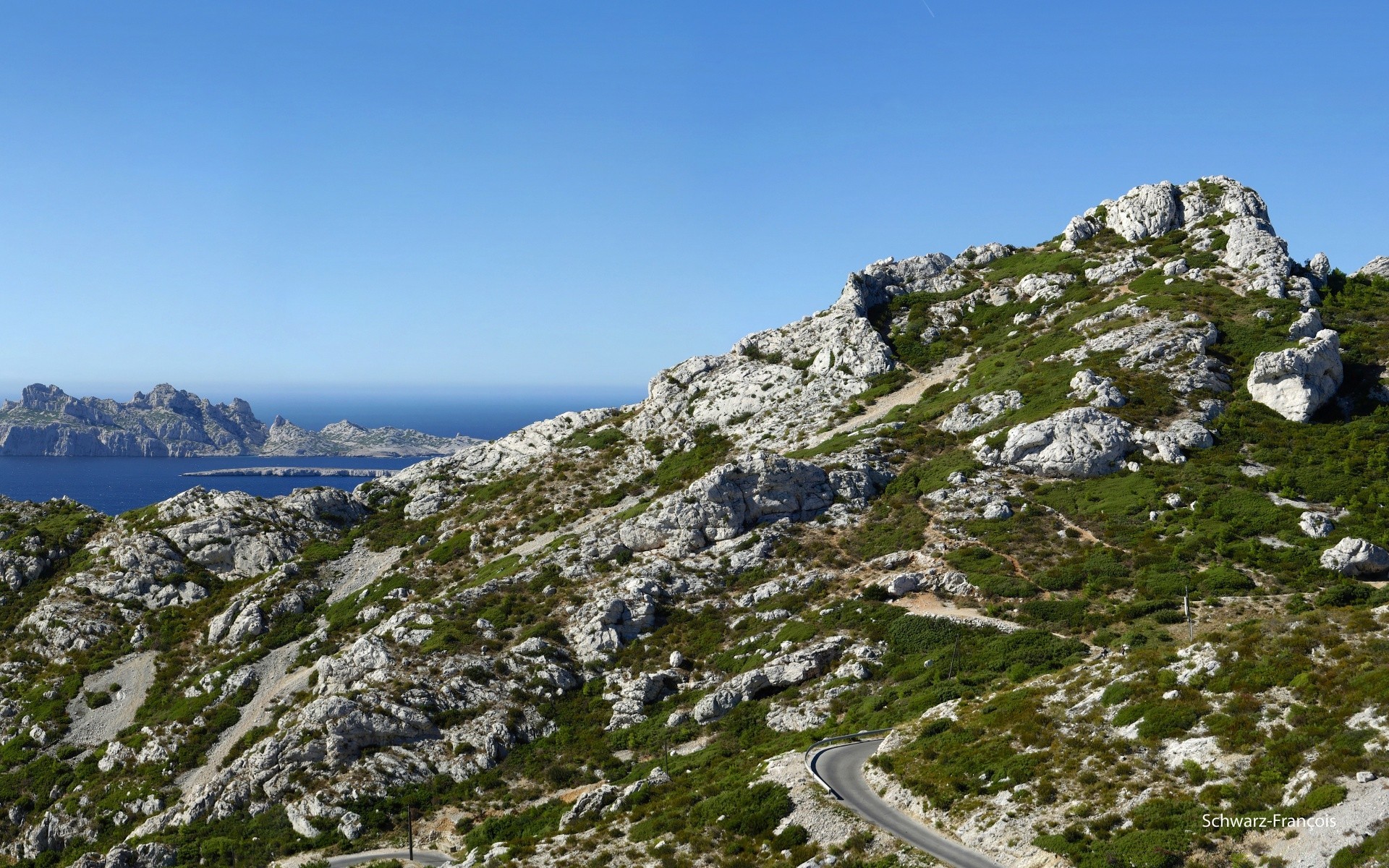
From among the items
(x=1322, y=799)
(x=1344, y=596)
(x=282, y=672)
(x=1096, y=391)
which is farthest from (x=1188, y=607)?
(x=282, y=672)

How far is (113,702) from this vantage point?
7706 centimetres

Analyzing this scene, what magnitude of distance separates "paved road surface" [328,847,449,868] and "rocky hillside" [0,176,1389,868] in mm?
1480

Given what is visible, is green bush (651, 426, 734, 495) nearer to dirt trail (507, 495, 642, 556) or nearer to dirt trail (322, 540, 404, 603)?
dirt trail (507, 495, 642, 556)

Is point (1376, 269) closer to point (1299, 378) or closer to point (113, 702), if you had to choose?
point (1299, 378)

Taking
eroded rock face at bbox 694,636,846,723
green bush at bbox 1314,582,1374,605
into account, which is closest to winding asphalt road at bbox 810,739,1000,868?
eroded rock face at bbox 694,636,846,723

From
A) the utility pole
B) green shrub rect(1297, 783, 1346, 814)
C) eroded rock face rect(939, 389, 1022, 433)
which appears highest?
eroded rock face rect(939, 389, 1022, 433)

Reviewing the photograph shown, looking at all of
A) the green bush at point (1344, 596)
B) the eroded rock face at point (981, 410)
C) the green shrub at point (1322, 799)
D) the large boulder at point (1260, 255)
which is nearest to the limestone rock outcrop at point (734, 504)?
the eroded rock face at point (981, 410)

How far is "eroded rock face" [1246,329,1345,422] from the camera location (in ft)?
246

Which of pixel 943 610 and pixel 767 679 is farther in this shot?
pixel 943 610

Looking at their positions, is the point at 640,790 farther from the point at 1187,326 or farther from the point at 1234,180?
the point at 1234,180

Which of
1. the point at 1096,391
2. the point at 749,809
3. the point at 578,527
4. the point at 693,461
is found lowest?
the point at 749,809

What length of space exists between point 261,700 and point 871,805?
57.3 meters

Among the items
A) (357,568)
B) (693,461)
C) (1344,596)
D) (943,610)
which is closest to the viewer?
(1344,596)

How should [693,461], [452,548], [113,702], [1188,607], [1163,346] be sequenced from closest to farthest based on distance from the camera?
[1188,607] → [113,702] → [1163,346] → [452,548] → [693,461]
